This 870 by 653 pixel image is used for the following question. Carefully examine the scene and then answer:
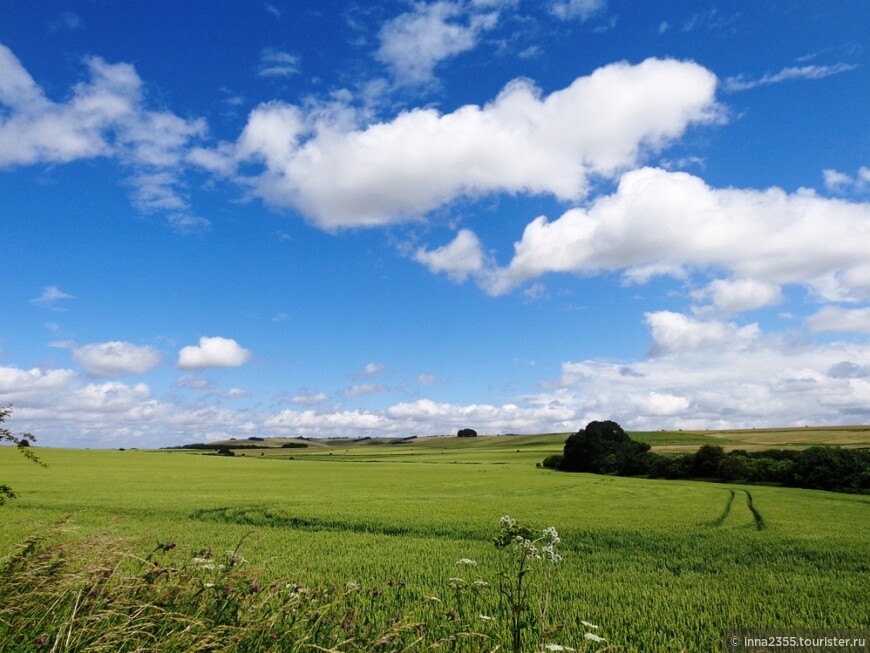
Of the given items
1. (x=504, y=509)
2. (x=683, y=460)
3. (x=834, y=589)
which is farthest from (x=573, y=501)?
(x=683, y=460)

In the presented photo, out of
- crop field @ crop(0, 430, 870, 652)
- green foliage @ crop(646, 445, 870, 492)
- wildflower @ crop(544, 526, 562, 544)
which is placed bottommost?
green foliage @ crop(646, 445, 870, 492)

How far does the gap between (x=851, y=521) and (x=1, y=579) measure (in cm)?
2996

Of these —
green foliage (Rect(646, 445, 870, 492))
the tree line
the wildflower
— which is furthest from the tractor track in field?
the tree line

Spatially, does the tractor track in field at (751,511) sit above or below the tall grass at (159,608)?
below

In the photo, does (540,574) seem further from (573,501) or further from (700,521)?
(573,501)

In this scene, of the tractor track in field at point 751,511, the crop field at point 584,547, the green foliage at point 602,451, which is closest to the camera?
the crop field at point 584,547

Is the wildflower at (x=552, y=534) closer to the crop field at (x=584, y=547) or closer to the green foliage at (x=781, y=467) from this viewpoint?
the crop field at (x=584, y=547)

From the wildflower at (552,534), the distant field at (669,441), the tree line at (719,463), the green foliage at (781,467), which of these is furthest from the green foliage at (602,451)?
the wildflower at (552,534)

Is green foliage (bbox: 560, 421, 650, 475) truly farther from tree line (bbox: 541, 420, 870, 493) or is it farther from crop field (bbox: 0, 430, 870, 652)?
crop field (bbox: 0, 430, 870, 652)

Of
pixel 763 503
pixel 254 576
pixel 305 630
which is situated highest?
pixel 254 576

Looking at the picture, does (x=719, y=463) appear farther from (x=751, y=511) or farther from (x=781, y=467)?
(x=751, y=511)

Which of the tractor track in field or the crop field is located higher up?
the crop field

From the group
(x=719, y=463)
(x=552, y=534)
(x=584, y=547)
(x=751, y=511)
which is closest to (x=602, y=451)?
(x=719, y=463)

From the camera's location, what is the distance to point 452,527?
1911cm
